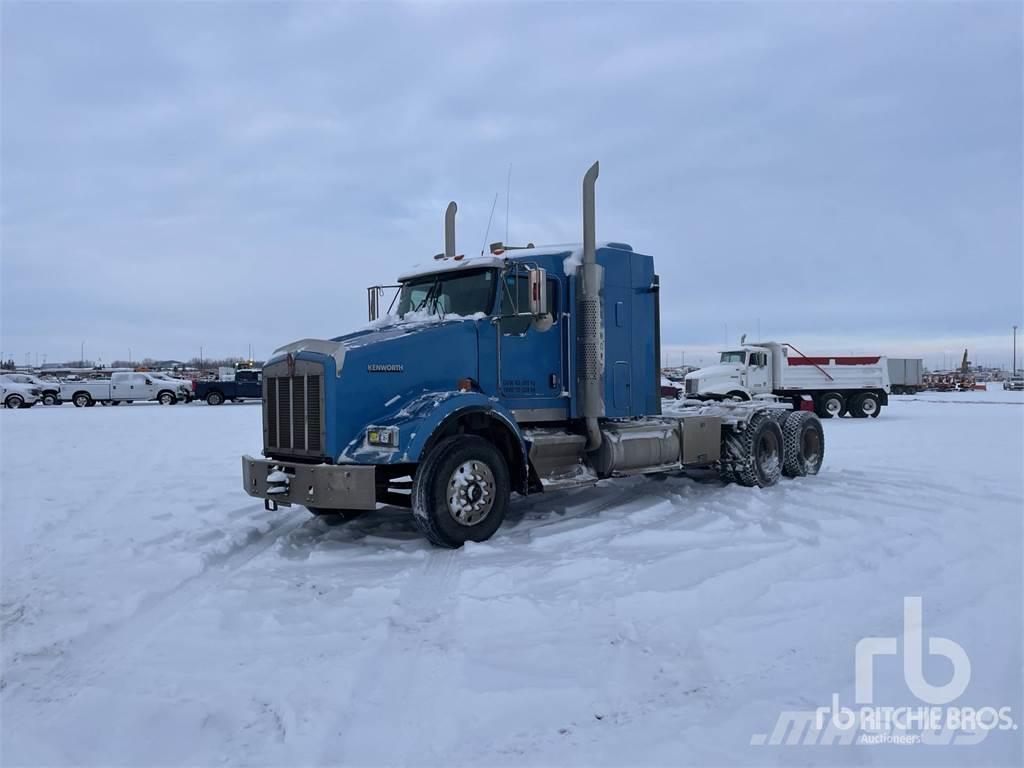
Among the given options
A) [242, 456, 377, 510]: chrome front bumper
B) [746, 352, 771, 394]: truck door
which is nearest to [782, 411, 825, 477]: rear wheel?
[242, 456, 377, 510]: chrome front bumper

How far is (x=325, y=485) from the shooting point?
650 cm

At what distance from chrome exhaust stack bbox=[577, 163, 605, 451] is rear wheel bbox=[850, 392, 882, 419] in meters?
23.1

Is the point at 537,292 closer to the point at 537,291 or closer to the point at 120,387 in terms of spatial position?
the point at 537,291

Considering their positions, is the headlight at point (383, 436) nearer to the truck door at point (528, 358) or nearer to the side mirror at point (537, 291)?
the truck door at point (528, 358)

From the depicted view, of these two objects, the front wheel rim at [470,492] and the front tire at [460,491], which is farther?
the front wheel rim at [470,492]

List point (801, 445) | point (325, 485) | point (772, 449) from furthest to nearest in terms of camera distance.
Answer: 1. point (801, 445)
2. point (772, 449)
3. point (325, 485)

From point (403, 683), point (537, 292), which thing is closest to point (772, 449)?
point (537, 292)

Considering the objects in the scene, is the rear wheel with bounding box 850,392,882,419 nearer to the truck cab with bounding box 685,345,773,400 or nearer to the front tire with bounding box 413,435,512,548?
the truck cab with bounding box 685,345,773,400

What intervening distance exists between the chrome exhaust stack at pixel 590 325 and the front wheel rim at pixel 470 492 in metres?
1.70

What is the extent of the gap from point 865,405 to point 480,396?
25.3 meters

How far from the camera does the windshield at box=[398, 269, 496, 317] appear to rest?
7914 mm

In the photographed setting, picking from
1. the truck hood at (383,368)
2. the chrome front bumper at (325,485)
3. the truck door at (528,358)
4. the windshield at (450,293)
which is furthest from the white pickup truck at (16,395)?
the truck door at (528,358)

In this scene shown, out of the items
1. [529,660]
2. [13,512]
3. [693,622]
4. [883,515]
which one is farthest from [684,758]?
[13,512]

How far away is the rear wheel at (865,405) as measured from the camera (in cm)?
2828
